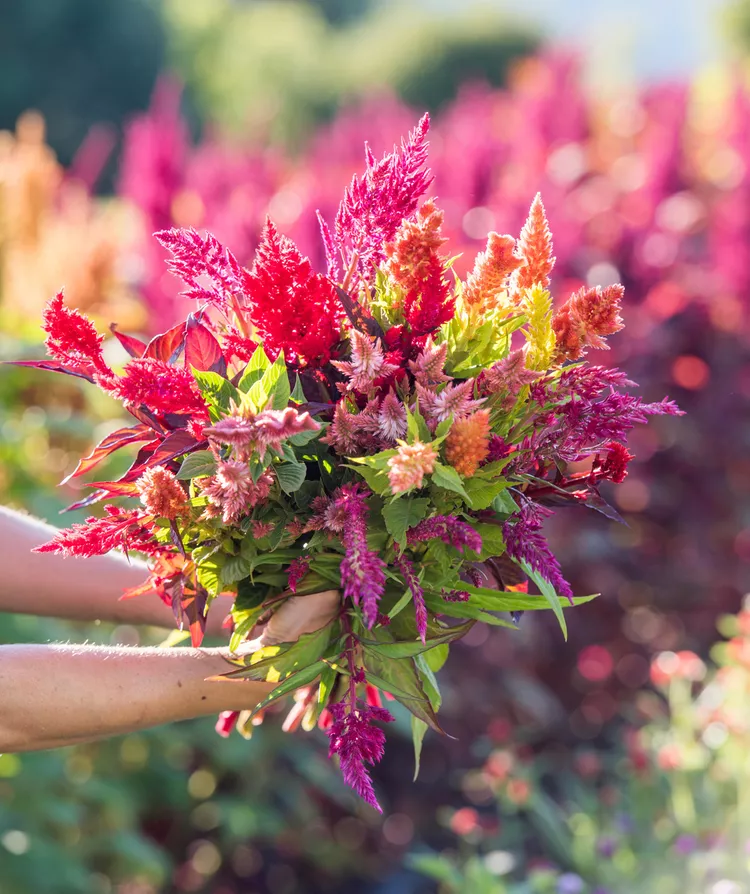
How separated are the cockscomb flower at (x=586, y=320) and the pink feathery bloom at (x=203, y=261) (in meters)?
0.32

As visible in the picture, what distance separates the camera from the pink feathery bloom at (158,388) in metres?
0.94

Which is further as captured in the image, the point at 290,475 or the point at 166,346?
the point at 166,346

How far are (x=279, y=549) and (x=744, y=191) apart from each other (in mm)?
2630

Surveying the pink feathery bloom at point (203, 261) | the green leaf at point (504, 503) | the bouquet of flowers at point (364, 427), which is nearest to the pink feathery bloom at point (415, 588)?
the bouquet of flowers at point (364, 427)

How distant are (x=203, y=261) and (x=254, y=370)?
0.12 meters

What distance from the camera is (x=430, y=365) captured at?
38.2 inches

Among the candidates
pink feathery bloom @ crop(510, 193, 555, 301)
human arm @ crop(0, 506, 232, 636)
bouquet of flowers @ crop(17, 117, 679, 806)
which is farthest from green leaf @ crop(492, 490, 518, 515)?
human arm @ crop(0, 506, 232, 636)

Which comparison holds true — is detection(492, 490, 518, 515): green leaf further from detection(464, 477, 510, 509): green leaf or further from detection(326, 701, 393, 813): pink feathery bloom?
detection(326, 701, 393, 813): pink feathery bloom

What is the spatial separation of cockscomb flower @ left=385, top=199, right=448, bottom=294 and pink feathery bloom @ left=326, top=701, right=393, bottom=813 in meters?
0.43

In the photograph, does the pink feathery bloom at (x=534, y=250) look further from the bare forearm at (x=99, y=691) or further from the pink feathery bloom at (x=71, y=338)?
the bare forearm at (x=99, y=691)

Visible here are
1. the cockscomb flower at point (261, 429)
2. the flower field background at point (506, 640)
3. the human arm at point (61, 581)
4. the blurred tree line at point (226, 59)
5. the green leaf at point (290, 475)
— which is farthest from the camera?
the blurred tree line at point (226, 59)

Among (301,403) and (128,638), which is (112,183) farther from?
(301,403)

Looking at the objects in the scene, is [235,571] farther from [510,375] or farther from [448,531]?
[510,375]

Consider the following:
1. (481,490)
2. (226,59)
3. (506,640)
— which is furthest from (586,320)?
(226,59)
